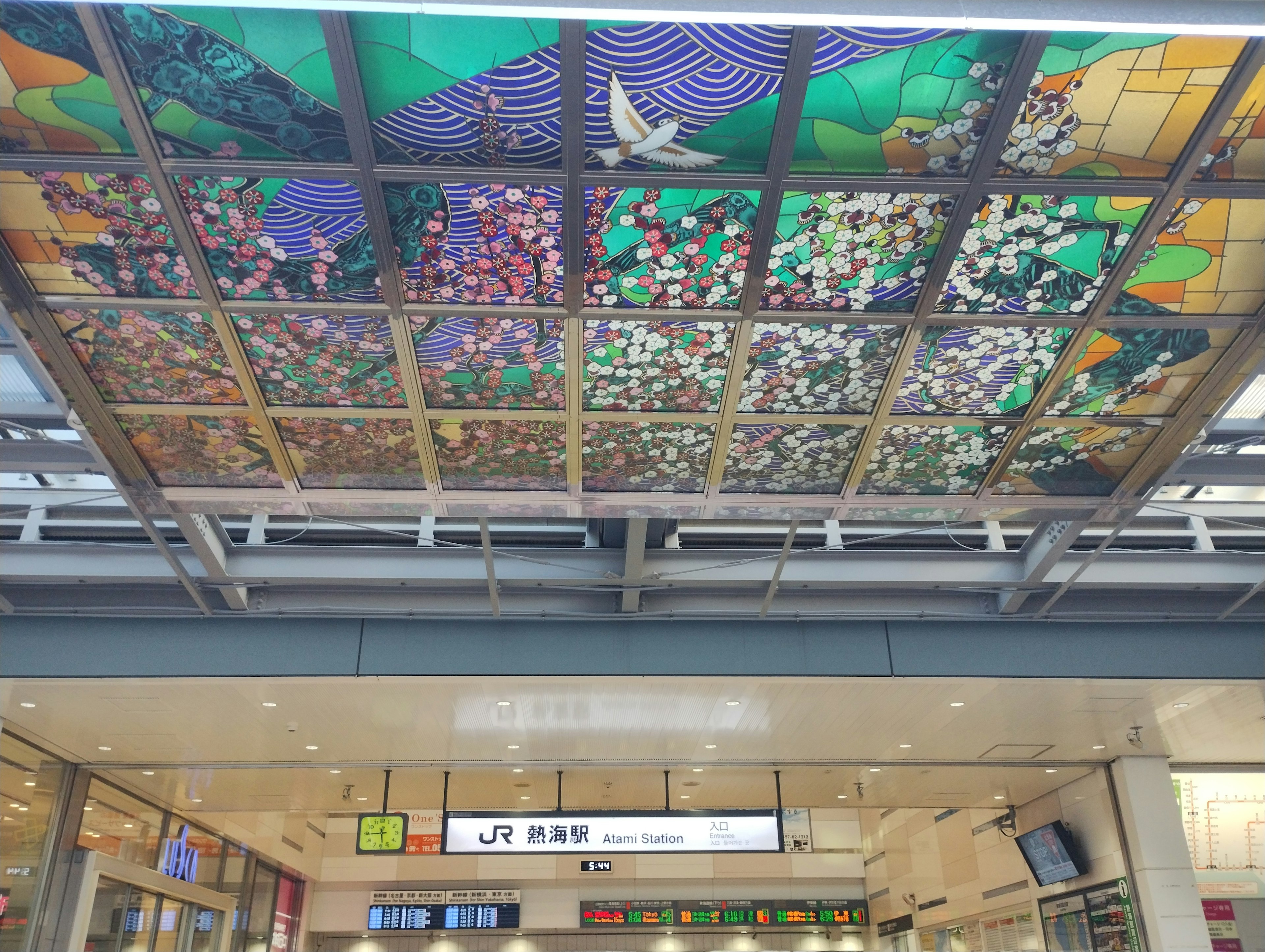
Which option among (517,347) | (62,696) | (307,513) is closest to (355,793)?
(62,696)

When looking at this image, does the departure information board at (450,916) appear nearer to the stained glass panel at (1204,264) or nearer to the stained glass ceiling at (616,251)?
the stained glass ceiling at (616,251)

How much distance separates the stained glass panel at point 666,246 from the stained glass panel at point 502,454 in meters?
0.85

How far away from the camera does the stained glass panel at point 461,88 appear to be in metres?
2.54

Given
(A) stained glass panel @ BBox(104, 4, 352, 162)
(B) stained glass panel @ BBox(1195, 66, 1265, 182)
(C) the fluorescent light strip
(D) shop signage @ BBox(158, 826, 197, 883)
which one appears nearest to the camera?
(C) the fluorescent light strip

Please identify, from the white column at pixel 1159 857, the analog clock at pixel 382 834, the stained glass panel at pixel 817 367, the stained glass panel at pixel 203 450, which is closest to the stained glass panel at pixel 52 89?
the stained glass panel at pixel 203 450

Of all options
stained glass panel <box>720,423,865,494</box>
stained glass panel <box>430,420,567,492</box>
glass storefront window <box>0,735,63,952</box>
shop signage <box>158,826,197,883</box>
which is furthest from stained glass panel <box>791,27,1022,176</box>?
shop signage <box>158,826,197,883</box>

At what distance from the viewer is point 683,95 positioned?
8.87 feet

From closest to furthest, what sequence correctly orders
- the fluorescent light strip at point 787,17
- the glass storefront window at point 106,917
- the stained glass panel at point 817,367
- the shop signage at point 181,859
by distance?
1. the fluorescent light strip at point 787,17
2. the stained glass panel at point 817,367
3. the glass storefront window at point 106,917
4. the shop signage at point 181,859

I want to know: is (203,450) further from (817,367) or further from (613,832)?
(613,832)

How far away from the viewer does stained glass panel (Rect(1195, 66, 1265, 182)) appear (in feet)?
8.98

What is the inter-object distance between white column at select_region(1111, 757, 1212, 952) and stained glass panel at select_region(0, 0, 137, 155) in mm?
9540

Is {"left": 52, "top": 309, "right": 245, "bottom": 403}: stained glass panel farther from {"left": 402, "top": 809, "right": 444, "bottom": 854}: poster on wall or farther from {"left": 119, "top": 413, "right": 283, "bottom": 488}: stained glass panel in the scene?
{"left": 402, "top": 809, "right": 444, "bottom": 854}: poster on wall

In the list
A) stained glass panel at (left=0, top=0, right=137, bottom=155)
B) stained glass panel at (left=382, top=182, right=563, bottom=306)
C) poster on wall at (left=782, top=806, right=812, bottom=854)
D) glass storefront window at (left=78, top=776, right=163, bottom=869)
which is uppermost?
stained glass panel at (left=0, top=0, right=137, bottom=155)

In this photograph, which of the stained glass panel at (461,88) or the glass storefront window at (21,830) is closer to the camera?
the stained glass panel at (461,88)
